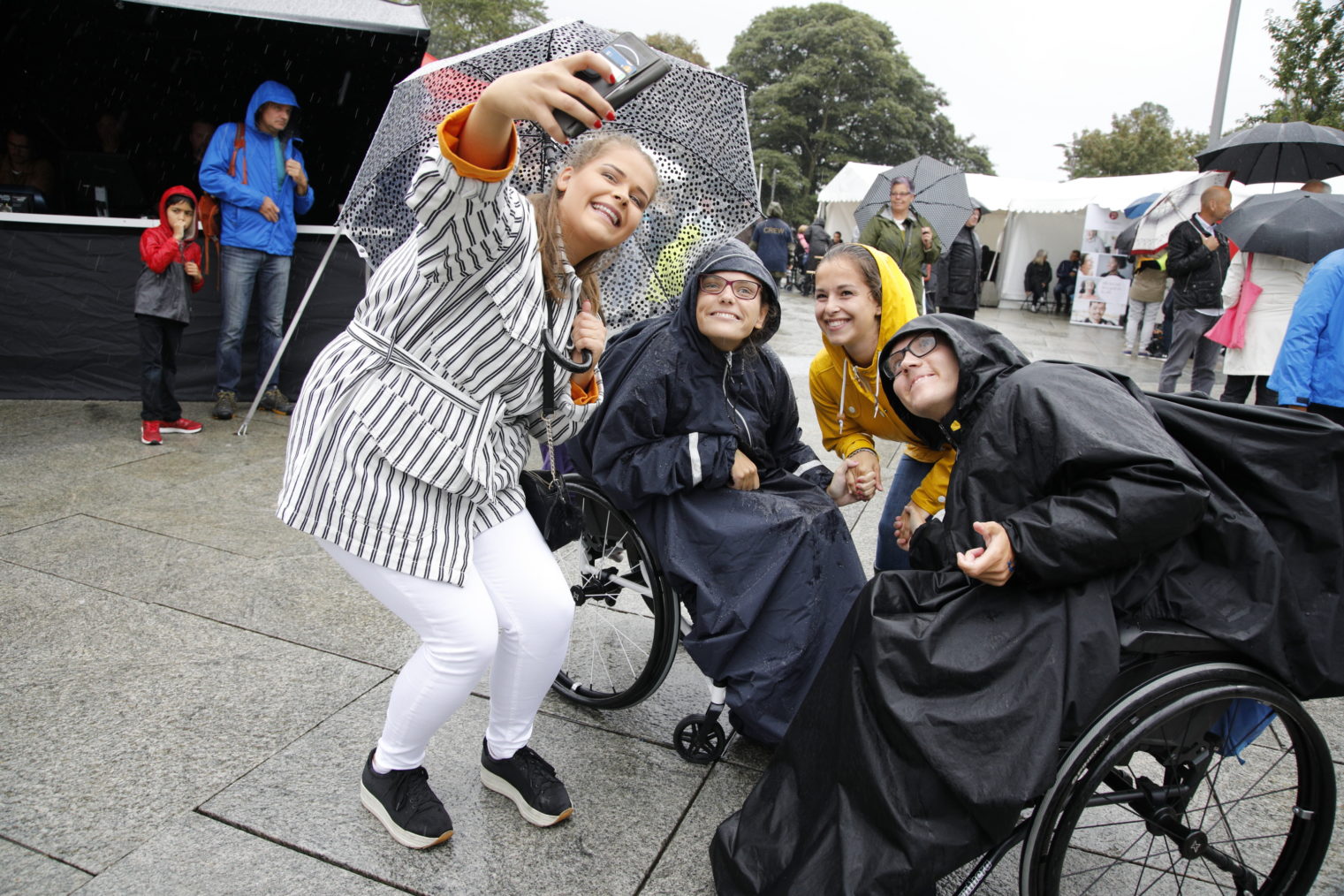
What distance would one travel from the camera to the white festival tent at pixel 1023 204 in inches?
691

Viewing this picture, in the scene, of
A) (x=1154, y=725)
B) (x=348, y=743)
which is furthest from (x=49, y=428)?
(x=1154, y=725)

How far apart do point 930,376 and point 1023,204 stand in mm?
19869

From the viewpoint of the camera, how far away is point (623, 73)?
158 cm

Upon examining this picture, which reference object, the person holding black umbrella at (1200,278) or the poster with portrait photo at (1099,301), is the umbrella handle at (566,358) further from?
the poster with portrait photo at (1099,301)

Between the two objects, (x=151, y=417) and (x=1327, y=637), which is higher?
(x=1327, y=637)

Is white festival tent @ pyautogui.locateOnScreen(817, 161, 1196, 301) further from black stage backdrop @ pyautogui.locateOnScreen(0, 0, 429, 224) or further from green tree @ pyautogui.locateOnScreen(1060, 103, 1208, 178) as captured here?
green tree @ pyautogui.locateOnScreen(1060, 103, 1208, 178)

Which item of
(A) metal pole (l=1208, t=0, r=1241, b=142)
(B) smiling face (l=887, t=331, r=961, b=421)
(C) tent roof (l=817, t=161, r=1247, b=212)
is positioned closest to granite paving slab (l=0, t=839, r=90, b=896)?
(B) smiling face (l=887, t=331, r=961, b=421)

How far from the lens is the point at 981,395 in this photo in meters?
2.00

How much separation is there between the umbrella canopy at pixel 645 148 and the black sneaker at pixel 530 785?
1.38 metres

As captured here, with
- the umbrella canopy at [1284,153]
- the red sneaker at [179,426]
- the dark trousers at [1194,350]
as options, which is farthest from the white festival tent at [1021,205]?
the red sneaker at [179,426]

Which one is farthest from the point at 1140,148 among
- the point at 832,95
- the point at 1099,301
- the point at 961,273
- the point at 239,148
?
the point at 239,148

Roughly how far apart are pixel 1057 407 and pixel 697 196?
56.0 inches

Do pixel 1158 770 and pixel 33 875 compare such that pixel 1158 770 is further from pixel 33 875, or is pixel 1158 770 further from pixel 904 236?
pixel 904 236

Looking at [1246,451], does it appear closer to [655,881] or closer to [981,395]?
[981,395]
